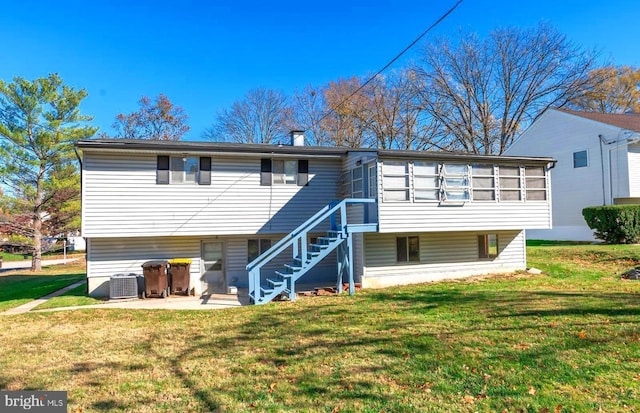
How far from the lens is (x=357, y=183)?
11.9 metres

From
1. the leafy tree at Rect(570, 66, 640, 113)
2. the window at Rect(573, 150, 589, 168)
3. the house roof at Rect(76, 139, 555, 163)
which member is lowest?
the house roof at Rect(76, 139, 555, 163)

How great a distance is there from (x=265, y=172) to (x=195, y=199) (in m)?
2.30

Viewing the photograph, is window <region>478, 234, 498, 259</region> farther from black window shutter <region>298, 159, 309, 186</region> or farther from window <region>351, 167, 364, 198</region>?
black window shutter <region>298, 159, 309, 186</region>

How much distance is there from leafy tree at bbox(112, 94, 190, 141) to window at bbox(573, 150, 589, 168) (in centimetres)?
2740

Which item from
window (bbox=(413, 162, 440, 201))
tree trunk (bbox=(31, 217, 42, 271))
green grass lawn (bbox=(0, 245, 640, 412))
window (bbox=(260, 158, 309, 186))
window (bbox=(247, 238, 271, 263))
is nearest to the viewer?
green grass lawn (bbox=(0, 245, 640, 412))

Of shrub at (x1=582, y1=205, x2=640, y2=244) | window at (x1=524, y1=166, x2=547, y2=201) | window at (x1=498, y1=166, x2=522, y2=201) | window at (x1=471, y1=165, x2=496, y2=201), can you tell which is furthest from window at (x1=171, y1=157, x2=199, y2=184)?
shrub at (x1=582, y1=205, x2=640, y2=244)

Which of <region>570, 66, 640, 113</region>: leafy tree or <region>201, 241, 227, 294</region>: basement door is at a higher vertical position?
<region>570, 66, 640, 113</region>: leafy tree

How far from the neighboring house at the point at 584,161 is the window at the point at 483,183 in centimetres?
1139

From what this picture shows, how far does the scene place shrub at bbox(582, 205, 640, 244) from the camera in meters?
16.1

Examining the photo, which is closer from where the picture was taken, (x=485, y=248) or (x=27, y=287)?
(x=485, y=248)

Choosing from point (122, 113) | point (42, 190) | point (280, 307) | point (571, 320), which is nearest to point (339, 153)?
point (280, 307)

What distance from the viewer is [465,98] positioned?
29.4m

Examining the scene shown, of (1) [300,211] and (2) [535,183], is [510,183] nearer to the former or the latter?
(2) [535,183]

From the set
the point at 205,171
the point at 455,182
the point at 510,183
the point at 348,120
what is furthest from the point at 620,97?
the point at 205,171
